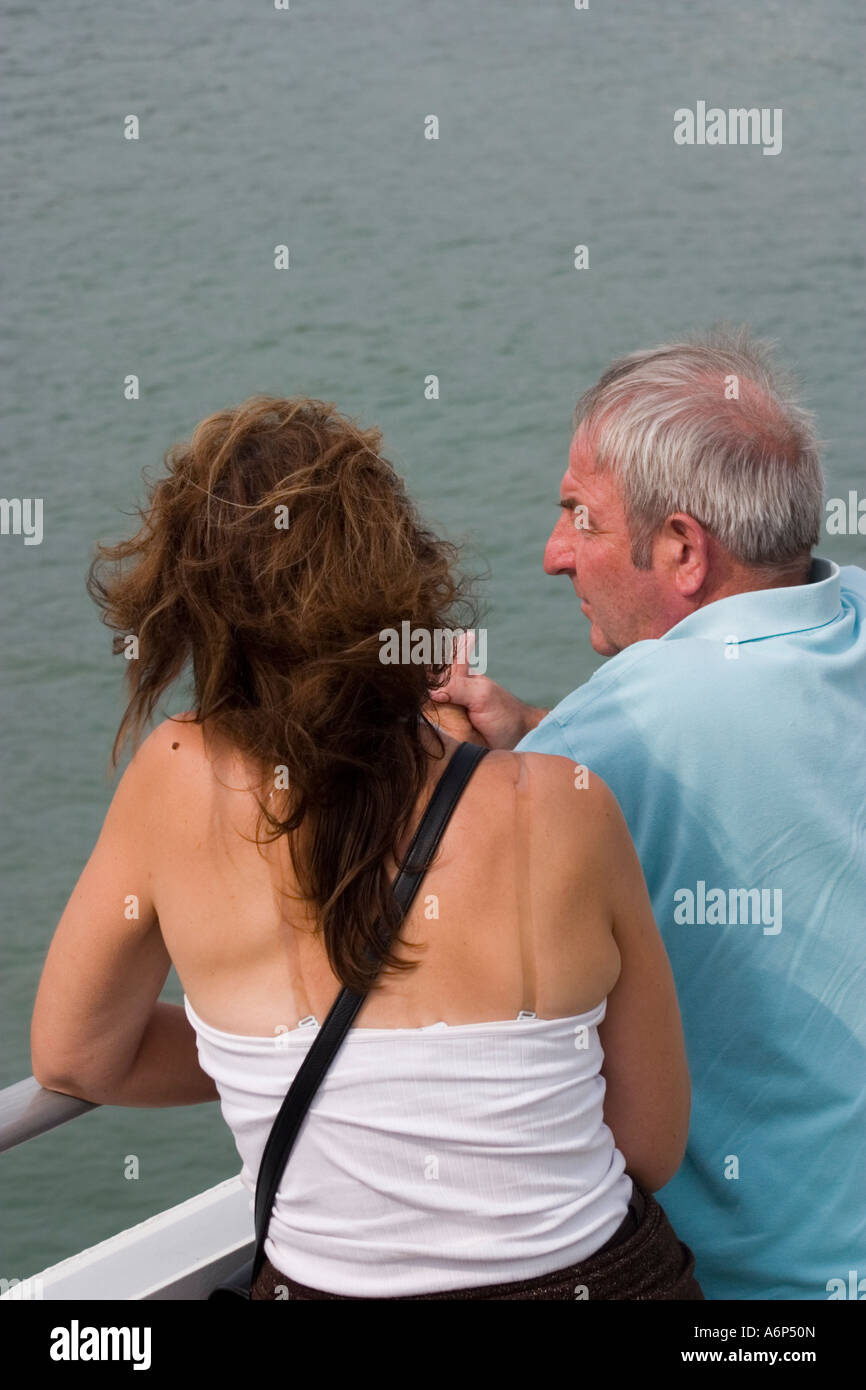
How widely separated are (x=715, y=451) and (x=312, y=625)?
65 cm

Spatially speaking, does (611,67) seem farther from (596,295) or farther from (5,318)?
(5,318)

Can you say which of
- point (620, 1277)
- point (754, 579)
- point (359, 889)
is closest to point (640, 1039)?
point (620, 1277)

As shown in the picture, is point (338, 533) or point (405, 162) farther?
point (405, 162)

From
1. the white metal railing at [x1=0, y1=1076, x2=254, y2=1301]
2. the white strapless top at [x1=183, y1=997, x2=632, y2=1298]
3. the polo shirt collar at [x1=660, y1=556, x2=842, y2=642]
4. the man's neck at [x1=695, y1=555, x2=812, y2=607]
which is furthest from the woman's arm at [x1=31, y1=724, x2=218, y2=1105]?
the man's neck at [x1=695, y1=555, x2=812, y2=607]

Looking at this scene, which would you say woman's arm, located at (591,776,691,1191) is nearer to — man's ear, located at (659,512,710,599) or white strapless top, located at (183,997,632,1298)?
white strapless top, located at (183,997,632,1298)

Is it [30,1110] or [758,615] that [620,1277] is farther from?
[758,615]

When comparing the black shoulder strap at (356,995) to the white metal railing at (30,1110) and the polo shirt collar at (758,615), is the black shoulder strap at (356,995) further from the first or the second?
the polo shirt collar at (758,615)

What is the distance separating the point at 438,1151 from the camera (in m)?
1.32

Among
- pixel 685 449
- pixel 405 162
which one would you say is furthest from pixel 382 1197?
pixel 405 162

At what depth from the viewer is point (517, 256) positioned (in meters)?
9.59

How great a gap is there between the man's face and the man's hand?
13 centimetres

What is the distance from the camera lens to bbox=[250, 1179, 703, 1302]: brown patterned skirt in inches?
52.7
